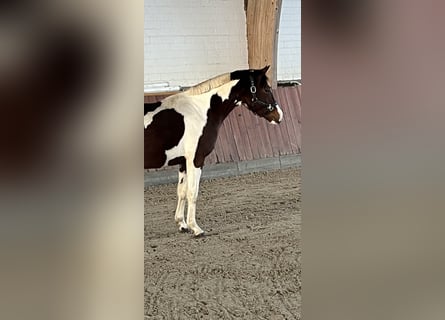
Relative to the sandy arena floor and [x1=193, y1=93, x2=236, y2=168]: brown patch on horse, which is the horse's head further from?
the sandy arena floor

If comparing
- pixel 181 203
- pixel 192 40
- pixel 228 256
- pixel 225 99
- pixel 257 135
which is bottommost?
pixel 228 256

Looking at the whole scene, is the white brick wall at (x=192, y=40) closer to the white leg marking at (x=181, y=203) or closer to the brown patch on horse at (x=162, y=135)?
the brown patch on horse at (x=162, y=135)

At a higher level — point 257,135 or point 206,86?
point 206,86

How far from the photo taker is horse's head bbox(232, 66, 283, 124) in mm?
4172

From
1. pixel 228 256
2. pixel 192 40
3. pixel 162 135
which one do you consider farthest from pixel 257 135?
pixel 228 256

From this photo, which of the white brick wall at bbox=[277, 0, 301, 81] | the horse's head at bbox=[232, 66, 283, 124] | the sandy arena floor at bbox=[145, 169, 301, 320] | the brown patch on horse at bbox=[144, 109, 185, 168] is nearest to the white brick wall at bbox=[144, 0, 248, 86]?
the white brick wall at bbox=[277, 0, 301, 81]

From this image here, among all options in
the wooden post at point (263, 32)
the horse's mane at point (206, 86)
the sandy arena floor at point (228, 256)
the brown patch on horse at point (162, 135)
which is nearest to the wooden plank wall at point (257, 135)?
the wooden post at point (263, 32)

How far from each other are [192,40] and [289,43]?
1.19 metres

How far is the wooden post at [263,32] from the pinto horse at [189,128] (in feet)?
6.21

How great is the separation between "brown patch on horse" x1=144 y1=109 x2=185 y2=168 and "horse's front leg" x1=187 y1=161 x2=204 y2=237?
168mm

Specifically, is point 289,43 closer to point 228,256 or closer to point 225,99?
point 225,99

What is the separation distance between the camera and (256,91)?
4234mm

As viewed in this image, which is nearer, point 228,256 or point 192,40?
point 228,256
